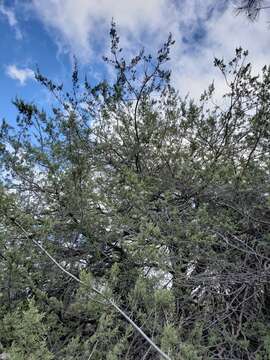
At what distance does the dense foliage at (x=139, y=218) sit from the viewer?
1841 millimetres

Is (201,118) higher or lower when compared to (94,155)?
higher

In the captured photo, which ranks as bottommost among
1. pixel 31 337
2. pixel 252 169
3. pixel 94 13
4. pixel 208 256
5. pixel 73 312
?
pixel 31 337

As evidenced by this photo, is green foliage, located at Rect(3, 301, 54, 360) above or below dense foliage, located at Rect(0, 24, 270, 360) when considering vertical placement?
below

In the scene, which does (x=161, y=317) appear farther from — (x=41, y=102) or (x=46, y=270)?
(x=41, y=102)

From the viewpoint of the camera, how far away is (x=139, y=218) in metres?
2.39

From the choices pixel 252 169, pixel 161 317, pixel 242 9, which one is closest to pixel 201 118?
pixel 252 169

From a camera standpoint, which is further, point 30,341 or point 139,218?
point 139,218

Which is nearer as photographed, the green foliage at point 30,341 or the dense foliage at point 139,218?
the green foliage at point 30,341

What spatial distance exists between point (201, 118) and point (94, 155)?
1.14 m

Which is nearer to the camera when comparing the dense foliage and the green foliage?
the green foliage

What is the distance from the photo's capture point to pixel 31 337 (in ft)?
4.91

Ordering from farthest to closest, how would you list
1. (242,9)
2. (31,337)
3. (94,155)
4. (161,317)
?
1. (94,155)
2. (242,9)
3. (161,317)
4. (31,337)

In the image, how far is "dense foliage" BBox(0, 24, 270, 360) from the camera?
1841mm

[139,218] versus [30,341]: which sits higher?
[139,218]
